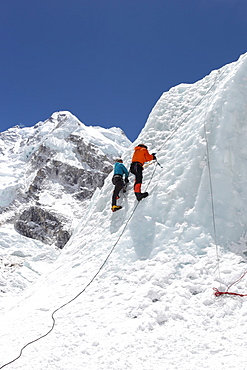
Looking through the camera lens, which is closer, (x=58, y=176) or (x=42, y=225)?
(x=42, y=225)

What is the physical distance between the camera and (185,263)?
5.43 meters

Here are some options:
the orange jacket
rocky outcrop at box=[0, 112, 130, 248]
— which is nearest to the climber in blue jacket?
the orange jacket

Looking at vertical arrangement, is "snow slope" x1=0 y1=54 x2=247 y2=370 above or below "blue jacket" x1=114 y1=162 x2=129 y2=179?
below

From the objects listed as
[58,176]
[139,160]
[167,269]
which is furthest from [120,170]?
[58,176]

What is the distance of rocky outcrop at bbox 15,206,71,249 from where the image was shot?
301 ft

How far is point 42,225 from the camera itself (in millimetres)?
96250

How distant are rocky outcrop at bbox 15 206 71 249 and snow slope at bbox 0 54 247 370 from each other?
275 feet

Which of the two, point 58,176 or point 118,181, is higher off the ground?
point 58,176

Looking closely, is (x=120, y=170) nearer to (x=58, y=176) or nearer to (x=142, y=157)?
(x=142, y=157)

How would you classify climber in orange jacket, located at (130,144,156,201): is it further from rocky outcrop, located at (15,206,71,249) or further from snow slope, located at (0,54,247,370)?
rocky outcrop, located at (15,206,71,249)

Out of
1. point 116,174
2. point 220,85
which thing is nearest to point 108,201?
point 116,174

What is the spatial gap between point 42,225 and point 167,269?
95.0m

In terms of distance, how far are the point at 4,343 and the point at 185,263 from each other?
9.98ft

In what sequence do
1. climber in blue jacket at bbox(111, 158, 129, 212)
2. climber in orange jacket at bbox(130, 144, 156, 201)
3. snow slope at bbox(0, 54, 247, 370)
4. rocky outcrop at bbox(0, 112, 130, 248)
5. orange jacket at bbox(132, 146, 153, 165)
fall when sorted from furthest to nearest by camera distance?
rocky outcrop at bbox(0, 112, 130, 248) < climber in blue jacket at bbox(111, 158, 129, 212) < orange jacket at bbox(132, 146, 153, 165) < climber in orange jacket at bbox(130, 144, 156, 201) < snow slope at bbox(0, 54, 247, 370)
